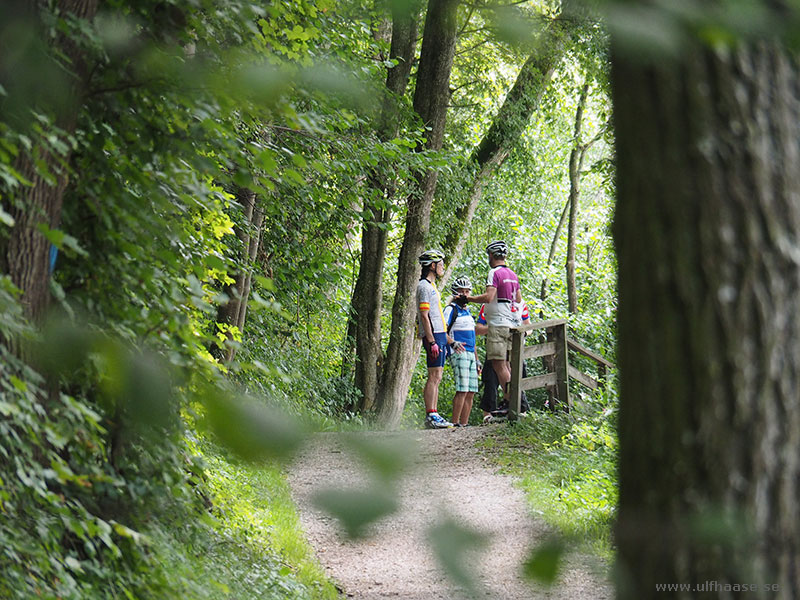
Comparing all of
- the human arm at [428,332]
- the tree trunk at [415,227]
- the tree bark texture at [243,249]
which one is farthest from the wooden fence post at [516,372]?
the tree bark texture at [243,249]

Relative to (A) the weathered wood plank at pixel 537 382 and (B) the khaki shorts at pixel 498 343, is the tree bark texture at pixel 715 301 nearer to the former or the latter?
(A) the weathered wood plank at pixel 537 382

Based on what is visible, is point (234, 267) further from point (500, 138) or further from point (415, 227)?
point (500, 138)

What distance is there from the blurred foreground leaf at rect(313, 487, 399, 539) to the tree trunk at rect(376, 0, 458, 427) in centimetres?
1076

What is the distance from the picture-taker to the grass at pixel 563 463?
7426 mm

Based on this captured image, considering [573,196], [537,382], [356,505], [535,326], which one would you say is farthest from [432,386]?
[573,196]

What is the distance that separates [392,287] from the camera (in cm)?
2039

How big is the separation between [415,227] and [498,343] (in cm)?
219

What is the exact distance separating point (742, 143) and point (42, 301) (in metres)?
2.64

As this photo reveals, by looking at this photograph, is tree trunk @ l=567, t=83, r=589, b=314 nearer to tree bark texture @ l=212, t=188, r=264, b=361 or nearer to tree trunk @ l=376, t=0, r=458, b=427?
tree trunk @ l=376, t=0, r=458, b=427

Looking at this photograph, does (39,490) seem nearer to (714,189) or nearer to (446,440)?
(714,189)

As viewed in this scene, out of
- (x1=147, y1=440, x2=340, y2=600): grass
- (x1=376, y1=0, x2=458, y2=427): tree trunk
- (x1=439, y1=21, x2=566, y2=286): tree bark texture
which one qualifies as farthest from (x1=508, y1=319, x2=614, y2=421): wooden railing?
(x1=147, y1=440, x2=340, y2=600): grass

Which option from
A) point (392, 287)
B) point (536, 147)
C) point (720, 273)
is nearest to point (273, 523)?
point (720, 273)

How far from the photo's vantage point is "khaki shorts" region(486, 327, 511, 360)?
36.0 feet

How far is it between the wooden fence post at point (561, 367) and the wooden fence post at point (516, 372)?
1.07 meters
